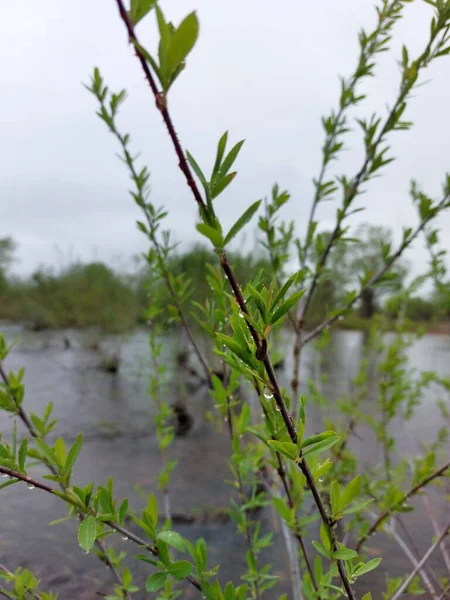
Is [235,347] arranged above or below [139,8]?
below

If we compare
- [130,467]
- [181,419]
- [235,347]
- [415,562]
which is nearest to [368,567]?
[235,347]

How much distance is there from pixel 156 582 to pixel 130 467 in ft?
12.5

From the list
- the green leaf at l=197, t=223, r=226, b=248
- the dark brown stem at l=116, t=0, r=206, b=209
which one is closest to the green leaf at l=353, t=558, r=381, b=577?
the green leaf at l=197, t=223, r=226, b=248

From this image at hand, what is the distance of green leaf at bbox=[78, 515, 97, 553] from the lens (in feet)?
2.16

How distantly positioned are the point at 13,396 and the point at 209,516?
2863mm

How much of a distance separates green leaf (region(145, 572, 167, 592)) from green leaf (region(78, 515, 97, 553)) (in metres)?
0.14

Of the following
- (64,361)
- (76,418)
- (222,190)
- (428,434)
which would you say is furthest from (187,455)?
(64,361)

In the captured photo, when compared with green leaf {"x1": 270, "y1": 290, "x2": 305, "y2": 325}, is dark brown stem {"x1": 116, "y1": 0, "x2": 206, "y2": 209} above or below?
above

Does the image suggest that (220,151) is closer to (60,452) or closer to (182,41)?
(182,41)

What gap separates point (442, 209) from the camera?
138 cm

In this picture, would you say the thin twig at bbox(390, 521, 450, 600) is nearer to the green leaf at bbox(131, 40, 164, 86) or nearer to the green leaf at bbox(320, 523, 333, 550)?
the green leaf at bbox(320, 523, 333, 550)

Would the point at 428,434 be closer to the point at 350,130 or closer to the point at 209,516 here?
the point at 209,516

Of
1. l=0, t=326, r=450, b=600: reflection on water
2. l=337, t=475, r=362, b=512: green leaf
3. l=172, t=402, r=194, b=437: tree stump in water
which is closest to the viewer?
l=337, t=475, r=362, b=512: green leaf

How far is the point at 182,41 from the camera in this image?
Answer: 1.45ft
